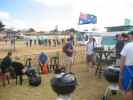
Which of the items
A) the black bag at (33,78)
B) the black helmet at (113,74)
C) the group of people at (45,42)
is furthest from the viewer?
the group of people at (45,42)

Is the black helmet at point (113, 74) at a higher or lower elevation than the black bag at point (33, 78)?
higher

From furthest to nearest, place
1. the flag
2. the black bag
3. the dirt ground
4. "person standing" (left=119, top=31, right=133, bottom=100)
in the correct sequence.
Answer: the flag
the black bag
the dirt ground
"person standing" (left=119, top=31, right=133, bottom=100)

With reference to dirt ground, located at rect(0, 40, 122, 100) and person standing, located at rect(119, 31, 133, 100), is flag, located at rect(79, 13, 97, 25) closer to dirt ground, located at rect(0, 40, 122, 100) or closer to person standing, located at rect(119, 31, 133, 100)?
dirt ground, located at rect(0, 40, 122, 100)

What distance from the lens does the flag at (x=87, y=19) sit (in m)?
30.3

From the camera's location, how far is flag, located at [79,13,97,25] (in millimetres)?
30334

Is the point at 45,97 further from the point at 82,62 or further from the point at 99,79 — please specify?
the point at 82,62

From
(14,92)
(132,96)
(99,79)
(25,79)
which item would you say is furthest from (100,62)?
(132,96)

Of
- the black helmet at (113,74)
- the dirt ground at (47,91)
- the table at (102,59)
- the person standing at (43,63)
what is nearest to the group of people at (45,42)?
the person standing at (43,63)

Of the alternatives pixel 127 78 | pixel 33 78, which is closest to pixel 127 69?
pixel 127 78

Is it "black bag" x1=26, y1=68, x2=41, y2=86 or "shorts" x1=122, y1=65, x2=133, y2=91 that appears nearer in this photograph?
"shorts" x1=122, y1=65, x2=133, y2=91

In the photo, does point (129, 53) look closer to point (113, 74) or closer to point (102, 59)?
point (113, 74)

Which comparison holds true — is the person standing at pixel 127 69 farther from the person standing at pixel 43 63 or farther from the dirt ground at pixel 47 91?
the person standing at pixel 43 63

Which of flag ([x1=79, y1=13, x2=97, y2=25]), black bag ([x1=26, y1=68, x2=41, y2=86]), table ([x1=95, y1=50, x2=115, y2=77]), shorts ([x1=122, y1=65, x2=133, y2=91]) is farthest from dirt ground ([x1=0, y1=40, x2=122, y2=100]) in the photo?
flag ([x1=79, y1=13, x2=97, y2=25])

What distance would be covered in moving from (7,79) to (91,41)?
3948 mm
